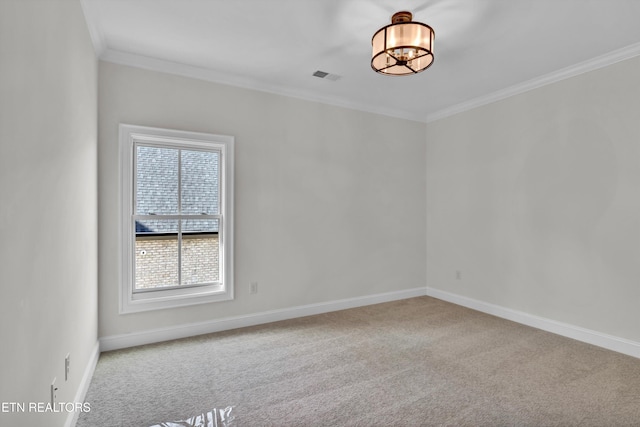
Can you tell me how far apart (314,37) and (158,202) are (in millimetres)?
2168

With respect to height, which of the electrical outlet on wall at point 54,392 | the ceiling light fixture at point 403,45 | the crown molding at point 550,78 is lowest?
the electrical outlet on wall at point 54,392

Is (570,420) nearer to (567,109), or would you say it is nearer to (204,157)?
(567,109)

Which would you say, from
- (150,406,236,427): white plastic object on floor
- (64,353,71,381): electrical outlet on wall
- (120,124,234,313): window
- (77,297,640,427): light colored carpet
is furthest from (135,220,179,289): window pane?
(150,406,236,427): white plastic object on floor

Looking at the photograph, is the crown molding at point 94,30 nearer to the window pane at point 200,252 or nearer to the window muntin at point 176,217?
the window muntin at point 176,217

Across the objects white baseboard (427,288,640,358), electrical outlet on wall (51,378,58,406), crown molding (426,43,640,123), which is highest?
crown molding (426,43,640,123)

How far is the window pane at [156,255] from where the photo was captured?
3.38m

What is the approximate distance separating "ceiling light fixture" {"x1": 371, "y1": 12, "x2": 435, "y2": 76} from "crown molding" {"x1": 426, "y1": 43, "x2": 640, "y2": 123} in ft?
5.94

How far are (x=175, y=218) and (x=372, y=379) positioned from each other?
241 centimetres

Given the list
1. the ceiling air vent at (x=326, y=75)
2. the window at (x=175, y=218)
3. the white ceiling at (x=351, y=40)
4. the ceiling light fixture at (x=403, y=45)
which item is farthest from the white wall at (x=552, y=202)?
the window at (x=175, y=218)

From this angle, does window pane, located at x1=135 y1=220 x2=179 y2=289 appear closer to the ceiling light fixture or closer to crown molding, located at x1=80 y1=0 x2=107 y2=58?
crown molding, located at x1=80 y1=0 x2=107 y2=58

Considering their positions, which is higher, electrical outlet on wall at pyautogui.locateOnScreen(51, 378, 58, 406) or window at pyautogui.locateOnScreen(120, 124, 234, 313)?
window at pyautogui.locateOnScreen(120, 124, 234, 313)

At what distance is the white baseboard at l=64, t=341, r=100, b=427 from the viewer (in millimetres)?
1999

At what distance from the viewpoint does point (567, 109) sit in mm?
3545

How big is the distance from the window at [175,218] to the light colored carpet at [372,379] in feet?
1.76
